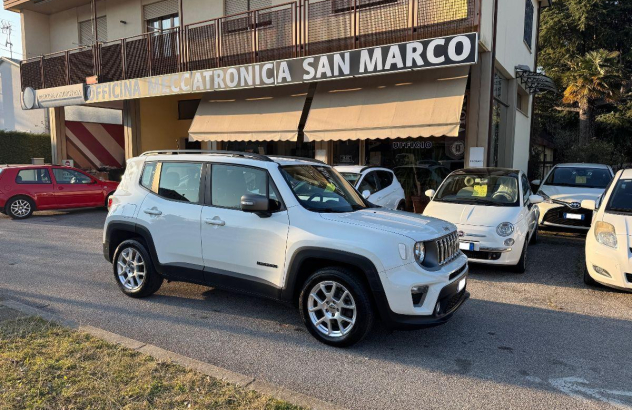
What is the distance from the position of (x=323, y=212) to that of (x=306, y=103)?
935 cm

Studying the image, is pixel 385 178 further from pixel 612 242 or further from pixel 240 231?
pixel 240 231

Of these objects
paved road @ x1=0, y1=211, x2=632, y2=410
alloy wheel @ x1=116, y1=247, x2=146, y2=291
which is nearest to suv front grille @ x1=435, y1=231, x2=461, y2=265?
paved road @ x1=0, y1=211, x2=632, y2=410

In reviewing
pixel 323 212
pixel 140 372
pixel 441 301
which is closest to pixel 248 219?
pixel 323 212

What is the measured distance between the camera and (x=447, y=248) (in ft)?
14.1

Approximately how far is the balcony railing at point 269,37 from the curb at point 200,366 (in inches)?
345

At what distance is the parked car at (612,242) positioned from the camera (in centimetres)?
530

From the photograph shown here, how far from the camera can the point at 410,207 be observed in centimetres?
1248

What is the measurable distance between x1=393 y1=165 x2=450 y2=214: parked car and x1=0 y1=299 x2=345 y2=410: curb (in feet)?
30.6

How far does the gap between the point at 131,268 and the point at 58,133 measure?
48.3ft

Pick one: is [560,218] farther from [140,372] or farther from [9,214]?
[9,214]

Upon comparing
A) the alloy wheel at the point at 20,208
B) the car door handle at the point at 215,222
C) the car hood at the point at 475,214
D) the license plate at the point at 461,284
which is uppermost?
the car door handle at the point at 215,222

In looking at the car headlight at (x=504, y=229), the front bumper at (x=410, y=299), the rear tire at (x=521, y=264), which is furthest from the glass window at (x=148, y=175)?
the rear tire at (x=521, y=264)

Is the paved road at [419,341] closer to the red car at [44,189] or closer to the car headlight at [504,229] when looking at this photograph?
the car headlight at [504,229]

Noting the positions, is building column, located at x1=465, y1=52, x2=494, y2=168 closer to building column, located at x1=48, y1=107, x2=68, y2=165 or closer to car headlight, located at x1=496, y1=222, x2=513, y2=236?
car headlight, located at x1=496, y1=222, x2=513, y2=236
